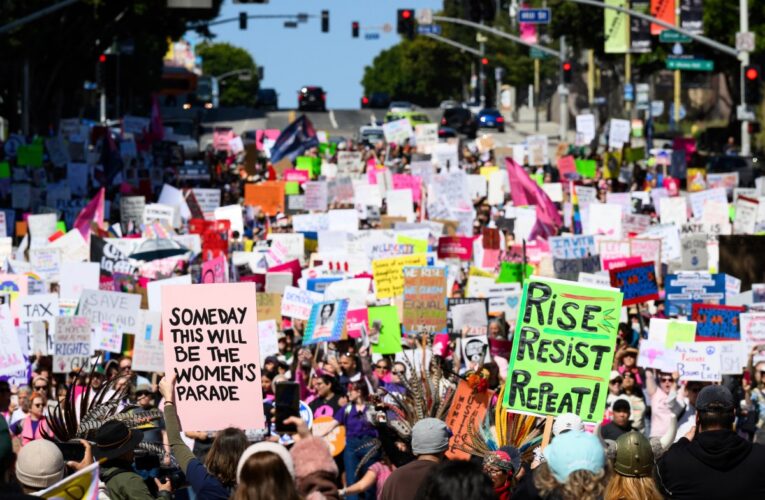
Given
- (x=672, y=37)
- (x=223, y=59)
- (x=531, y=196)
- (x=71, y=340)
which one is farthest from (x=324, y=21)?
(x=223, y=59)

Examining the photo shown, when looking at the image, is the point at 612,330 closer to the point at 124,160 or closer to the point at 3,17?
the point at 124,160

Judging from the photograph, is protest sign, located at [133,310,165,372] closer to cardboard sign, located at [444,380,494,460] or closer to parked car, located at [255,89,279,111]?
cardboard sign, located at [444,380,494,460]

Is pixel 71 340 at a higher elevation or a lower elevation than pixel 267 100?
lower

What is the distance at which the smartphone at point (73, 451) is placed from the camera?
672 cm

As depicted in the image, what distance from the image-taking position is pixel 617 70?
71.7m

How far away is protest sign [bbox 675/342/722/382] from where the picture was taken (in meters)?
12.9

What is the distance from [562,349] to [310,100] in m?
73.1

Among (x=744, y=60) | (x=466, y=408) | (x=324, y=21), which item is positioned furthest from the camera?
(x=324, y=21)

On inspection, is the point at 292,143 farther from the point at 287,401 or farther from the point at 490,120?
the point at 490,120

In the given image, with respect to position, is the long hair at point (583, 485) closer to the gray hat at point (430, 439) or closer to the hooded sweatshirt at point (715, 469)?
the hooded sweatshirt at point (715, 469)

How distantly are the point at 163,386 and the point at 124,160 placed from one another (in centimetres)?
2635

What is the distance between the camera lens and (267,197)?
30047mm

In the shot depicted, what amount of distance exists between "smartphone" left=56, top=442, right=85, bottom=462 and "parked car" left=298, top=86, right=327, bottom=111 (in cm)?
7463

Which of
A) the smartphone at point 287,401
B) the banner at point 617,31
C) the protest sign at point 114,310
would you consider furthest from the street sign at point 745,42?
the smartphone at point 287,401
